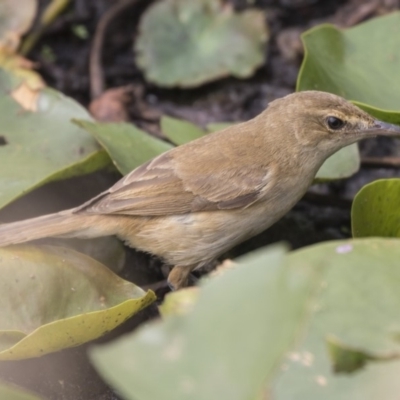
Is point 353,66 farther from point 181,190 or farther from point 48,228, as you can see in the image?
point 48,228

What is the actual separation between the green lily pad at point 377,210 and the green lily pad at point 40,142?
1.42 m

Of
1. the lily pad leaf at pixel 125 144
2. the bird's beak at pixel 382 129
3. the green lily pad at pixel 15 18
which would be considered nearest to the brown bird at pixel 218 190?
the bird's beak at pixel 382 129

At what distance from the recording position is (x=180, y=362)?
1.60m

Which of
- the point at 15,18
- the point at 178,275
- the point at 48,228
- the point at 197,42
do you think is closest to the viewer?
the point at 48,228

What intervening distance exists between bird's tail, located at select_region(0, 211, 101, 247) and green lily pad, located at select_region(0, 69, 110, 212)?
180mm

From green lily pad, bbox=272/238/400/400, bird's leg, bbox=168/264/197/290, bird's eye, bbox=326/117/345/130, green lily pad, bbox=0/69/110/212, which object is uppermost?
green lily pad, bbox=272/238/400/400

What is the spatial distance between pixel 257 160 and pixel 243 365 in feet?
7.55

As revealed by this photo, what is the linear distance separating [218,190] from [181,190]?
0.19m

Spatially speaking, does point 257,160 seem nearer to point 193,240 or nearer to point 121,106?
point 193,240

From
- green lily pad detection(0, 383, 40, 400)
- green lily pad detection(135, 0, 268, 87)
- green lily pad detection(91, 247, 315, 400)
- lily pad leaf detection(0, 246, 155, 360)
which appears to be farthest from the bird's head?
green lily pad detection(91, 247, 315, 400)

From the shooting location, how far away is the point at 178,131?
438 cm

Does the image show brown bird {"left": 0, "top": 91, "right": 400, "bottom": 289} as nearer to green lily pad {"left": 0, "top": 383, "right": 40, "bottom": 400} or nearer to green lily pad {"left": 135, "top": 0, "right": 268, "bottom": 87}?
green lily pad {"left": 0, "top": 383, "right": 40, "bottom": 400}

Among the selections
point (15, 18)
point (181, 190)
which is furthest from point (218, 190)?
point (15, 18)

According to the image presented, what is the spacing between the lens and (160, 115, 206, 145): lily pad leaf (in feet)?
14.1
